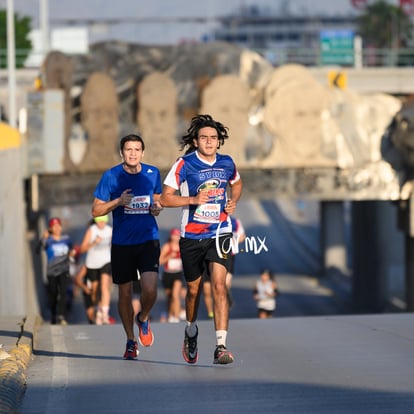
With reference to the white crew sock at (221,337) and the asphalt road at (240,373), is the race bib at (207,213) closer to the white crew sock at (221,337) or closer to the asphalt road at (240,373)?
the white crew sock at (221,337)

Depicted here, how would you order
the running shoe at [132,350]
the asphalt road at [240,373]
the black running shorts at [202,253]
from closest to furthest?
1. the asphalt road at [240,373]
2. the black running shorts at [202,253]
3. the running shoe at [132,350]

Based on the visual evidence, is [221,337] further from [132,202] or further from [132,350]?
Answer: [132,202]

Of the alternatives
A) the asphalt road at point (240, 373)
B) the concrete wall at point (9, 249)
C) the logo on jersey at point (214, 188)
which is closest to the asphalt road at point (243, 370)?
the asphalt road at point (240, 373)

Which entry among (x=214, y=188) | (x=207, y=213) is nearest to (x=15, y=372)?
(x=207, y=213)

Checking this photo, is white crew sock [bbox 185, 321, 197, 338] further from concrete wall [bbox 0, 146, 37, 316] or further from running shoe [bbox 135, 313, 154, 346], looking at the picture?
concrete wall [bbox 0, 146, 37, 316]

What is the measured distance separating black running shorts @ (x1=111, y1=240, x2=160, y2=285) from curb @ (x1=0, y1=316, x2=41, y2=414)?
40.3 inches

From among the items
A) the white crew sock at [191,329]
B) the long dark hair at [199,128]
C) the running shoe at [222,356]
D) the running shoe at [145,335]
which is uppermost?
the long dark hair at [199,128]

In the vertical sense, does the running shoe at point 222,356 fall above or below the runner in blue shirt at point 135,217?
below

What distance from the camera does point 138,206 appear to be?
1127 centimetres

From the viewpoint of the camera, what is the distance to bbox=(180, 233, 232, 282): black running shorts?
1080 cm

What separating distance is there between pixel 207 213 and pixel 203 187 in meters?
0.20

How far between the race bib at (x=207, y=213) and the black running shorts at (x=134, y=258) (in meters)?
0.70

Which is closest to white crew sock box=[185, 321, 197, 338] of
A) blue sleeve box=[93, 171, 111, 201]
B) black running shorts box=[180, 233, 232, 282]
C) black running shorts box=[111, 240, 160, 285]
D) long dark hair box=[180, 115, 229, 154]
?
black running shorts box=[180, 233, 232, 282]

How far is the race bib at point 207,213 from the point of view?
1071 cm
